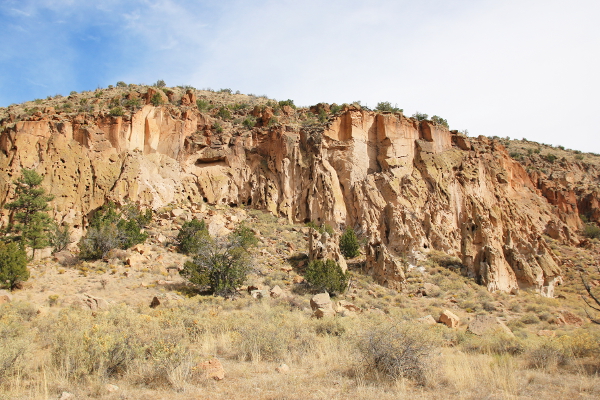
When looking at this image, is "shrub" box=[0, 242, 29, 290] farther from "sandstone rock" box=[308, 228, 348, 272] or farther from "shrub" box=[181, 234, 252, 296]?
"sandstone rock" box=[308, 228, 348, 272]

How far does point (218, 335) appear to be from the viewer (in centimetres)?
971

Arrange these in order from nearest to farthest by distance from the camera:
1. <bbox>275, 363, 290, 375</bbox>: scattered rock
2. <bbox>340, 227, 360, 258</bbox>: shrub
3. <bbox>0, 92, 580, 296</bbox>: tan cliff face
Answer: <bbox>275, 363, 290, 375</bbox>: scattered rock, <bbox>340, 227, 360, 258</bbox>: shrub, <bbox>0, 92, 580, 296</bbox>: tan cliff face

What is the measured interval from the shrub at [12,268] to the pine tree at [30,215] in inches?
150

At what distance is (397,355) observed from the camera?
714 cm

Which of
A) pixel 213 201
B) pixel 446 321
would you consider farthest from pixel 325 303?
pixel 213 201

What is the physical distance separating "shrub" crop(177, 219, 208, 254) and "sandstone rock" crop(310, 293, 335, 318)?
36.1 feet

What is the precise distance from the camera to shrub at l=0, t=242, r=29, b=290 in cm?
1608

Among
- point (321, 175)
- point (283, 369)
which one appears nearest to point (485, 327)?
point (283, 369)

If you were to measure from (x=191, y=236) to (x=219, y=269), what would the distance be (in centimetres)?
781

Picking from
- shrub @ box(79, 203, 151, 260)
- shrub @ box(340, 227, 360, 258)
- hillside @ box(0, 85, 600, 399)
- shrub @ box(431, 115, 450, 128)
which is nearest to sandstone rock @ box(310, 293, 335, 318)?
hillside @ box(0, 85, 600, 399)

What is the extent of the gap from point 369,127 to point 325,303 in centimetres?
2437

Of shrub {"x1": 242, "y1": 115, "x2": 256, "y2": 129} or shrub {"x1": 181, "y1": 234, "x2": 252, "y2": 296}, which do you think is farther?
shrub {"x1": 242, "y1": 115, "x2": 256, "y2": 129}

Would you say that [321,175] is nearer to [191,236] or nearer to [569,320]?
[191,236]

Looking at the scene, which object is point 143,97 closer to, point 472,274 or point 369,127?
point 369,127
